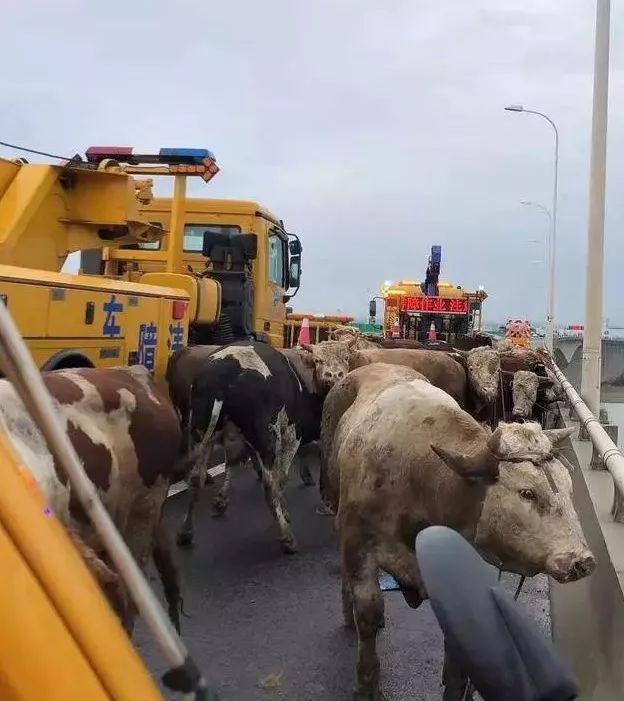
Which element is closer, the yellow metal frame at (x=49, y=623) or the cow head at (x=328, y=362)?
the yellow metal frame at (x=49, y=623)

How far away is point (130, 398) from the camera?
399cm

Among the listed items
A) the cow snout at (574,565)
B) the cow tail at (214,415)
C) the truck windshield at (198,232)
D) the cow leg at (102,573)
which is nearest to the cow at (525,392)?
the cow tail at (214,415)

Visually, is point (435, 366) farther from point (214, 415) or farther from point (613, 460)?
point (613, 460)

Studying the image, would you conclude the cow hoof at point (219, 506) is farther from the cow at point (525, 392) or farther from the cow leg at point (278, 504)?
the cow at point (525, 392)

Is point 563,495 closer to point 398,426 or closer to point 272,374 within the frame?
point 398,426

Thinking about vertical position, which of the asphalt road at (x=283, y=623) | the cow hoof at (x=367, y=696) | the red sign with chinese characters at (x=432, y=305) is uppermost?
the red sign with chinese characters at (x=432, y=305)

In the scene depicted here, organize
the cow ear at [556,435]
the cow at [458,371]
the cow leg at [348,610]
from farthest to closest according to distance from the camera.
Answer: the cow at [458,371] < the cow leg at [348,610] < the cow ear at [556,435]

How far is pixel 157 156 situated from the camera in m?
9.31

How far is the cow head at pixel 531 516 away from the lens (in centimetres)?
325

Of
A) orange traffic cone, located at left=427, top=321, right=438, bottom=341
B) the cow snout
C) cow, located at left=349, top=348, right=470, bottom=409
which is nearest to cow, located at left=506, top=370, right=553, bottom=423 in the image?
cow, located at left=349, top=348, right=470, bottom=409

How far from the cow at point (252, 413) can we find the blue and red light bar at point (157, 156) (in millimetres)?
2804

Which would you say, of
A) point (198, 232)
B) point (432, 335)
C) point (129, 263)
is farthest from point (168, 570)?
point (432, 335)

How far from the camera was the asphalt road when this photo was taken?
175 inches

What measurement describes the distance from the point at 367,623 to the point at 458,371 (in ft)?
15.0
